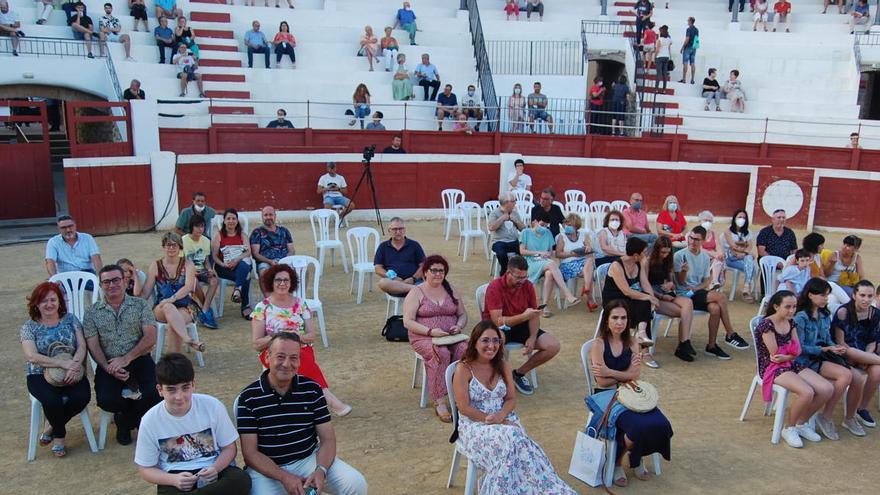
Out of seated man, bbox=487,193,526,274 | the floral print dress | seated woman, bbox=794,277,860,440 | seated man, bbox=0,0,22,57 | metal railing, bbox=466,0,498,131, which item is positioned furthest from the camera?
metal railing, bbox=466,0,498,131

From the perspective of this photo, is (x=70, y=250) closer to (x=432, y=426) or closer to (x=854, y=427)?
(x=432, y=426)

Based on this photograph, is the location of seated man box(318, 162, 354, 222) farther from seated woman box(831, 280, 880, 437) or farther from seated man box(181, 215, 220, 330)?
seated woman box(831, 280, 880, 437)

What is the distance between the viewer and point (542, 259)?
8875 mm

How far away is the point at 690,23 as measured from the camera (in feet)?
65.7

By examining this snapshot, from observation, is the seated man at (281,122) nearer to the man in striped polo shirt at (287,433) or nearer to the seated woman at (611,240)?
the seated woman at (611,240)

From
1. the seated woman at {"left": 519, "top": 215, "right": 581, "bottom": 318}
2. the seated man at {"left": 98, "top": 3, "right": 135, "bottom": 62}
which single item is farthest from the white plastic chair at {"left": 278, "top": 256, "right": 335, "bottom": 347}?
the seated man at {"left": 98, "top": 3, "right": 135, "bottom": 62}

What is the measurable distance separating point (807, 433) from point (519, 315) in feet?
7.75

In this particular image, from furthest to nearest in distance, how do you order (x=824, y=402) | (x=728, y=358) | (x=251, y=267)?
(x=251, y=267)
(x=728, y=358)
(x=824, y=402)

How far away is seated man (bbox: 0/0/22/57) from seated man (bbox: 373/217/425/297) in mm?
10884

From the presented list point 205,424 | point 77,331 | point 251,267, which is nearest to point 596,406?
point 205,424

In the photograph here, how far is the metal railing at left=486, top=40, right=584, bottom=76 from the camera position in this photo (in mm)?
20203

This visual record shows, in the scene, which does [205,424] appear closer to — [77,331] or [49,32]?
[77,331]

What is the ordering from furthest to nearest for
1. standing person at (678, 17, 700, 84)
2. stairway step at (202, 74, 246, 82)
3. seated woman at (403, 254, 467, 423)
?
standing person at (678, 17, 700, 84)
stairway step at (202, 74, 246, 82)
seated woman at (403, 254, 467, 423)

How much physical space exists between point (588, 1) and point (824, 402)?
771 inches
